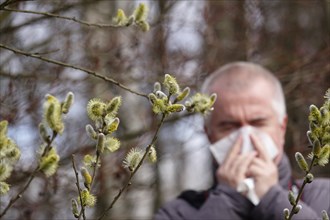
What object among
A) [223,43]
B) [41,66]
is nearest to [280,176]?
[41,66]

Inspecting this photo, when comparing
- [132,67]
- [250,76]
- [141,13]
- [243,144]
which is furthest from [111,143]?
[132,67]

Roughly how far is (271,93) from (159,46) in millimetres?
3032

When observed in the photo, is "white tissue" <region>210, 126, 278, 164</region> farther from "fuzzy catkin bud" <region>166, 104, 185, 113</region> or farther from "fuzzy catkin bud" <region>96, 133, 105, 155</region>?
"fuzzy catkin bud" <region>96, 133, 105, 155</region>

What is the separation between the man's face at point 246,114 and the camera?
11.0 ft

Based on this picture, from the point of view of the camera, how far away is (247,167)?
3.19 meters

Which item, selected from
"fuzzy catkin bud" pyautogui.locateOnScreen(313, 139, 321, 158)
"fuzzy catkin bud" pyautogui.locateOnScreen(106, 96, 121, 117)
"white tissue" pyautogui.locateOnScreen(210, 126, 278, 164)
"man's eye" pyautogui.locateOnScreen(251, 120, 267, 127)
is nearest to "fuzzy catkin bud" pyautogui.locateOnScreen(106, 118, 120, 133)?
"fuzzy catkin bud" pyautogui.locateOnScreen(106, 96, 121, 117)

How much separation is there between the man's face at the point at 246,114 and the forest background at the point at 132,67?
1044mm

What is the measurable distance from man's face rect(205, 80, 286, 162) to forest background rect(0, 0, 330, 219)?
1.04 m

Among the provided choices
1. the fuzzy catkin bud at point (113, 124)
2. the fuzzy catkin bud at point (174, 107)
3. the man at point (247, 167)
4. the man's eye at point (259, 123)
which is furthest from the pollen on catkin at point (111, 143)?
the man's eye at point (259, 123)

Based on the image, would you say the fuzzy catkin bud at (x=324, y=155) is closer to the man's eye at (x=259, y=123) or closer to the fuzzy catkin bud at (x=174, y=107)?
the fuzzy catkin bud at (x=174, y=107)

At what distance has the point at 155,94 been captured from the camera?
179 centimetres

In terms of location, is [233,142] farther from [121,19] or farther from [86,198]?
[86,198]

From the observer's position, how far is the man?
3035 millimetres

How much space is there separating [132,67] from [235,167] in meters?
2.88
